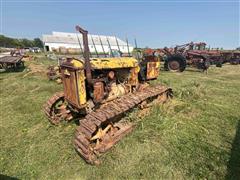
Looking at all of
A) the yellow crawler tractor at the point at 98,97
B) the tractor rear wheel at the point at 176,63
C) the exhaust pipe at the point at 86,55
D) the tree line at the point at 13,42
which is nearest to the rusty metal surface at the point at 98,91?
the yellow crawler tractor at the point at 98,97

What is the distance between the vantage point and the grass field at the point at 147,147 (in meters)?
3.74

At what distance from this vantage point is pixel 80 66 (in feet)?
14.1

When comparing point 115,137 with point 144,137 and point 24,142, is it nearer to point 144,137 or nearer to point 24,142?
point 144,137

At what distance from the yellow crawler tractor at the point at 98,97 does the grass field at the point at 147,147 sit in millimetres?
301

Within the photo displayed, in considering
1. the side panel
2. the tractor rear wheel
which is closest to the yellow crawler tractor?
Answer: the side panel

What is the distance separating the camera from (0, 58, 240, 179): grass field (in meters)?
3.74

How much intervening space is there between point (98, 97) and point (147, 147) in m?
1.62

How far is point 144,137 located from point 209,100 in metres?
3.81

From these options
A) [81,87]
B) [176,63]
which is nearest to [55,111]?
[81,87]

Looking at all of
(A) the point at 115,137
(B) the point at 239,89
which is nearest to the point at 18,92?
(A) the point at 115,137

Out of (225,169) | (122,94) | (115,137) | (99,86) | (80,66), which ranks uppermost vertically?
(80,66)

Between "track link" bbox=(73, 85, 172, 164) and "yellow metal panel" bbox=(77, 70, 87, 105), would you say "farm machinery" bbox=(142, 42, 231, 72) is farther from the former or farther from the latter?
"yellow metal panel" bbox=(77, 70, 87, 105)

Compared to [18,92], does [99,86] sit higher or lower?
higher

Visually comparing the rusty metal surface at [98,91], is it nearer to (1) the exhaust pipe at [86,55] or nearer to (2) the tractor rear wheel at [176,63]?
(1) the exhaust pipe at [86,55]
